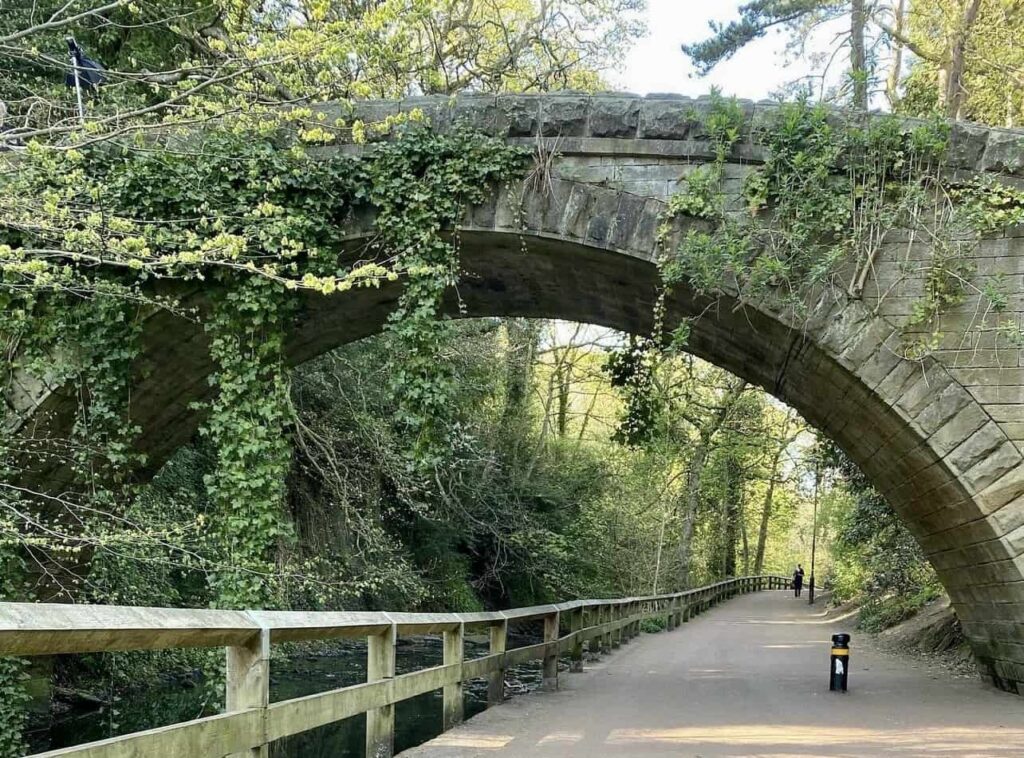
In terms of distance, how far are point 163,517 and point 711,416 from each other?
1621cm

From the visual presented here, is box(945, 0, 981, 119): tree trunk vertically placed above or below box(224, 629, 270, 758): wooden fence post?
above

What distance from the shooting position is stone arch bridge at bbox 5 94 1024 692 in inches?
283

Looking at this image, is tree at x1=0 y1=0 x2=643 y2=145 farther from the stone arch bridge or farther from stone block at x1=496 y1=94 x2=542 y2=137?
the stone arch bridge

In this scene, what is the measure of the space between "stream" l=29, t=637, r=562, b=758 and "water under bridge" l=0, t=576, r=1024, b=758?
133cm

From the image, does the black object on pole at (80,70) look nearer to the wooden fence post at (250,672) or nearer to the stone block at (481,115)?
the stone block at (481,115)

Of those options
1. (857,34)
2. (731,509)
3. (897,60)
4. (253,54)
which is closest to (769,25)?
(857,34)

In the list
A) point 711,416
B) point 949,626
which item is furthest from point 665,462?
point 949,626

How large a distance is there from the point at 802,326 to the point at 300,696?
643cm

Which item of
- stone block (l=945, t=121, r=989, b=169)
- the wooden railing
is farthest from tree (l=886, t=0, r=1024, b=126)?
the wooden railing

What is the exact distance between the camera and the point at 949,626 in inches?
474

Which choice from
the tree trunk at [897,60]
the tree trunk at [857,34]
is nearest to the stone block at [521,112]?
the tree trunk at [857,34]

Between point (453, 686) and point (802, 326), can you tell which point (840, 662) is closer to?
point (802, 326)

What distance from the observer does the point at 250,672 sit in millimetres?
3396

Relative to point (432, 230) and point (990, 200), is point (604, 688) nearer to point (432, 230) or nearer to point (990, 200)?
point (432, 230)
